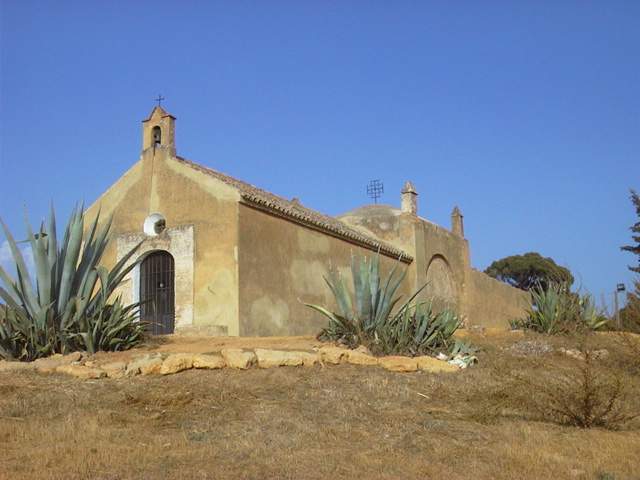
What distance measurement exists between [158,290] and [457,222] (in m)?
16.9

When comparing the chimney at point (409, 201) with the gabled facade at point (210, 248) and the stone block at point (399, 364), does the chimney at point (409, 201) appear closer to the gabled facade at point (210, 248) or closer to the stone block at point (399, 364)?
the gabled facade at point (210, 248)

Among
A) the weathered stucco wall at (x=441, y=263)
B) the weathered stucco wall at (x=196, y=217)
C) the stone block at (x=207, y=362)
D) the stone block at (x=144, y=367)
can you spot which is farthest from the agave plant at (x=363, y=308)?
the weathered stucco wall at (x=441, y=263)

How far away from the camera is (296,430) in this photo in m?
7.20

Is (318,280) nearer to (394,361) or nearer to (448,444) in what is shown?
(394,361)

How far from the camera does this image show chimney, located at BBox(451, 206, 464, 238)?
1211 inches

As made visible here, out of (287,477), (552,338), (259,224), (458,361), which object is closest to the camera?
(287,477)

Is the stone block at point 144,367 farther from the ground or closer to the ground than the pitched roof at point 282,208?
closer to the ground

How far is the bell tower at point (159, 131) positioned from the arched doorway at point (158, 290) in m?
2.86

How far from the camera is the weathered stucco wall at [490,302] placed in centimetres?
2989

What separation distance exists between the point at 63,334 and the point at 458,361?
6.27 metres

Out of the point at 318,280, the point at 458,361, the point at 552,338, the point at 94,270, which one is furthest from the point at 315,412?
the point at 318,280

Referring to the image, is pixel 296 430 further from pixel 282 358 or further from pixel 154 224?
pixel 154 224

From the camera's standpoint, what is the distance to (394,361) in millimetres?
10594

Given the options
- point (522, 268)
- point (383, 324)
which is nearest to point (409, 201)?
point (383, 324)
